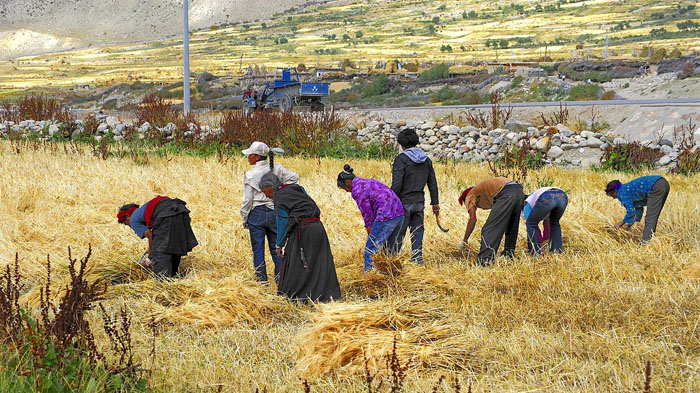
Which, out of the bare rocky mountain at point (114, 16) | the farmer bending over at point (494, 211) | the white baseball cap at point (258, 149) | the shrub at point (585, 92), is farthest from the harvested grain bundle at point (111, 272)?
the bare rocky mountain at point (114, 16)

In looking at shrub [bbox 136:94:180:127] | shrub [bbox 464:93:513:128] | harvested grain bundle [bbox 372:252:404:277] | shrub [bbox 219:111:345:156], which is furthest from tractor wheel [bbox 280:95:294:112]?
harvested grain bundle [bbox 372:252:404:277]

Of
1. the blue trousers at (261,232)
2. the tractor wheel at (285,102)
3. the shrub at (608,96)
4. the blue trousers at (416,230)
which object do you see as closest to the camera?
the blue trousers at (261,232)

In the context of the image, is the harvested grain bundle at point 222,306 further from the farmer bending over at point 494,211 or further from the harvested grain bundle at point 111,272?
the farmer bending over at point 494,211

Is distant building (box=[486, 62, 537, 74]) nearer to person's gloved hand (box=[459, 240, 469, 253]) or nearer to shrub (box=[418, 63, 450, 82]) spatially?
shrub (box=[418, 63, 450, 82])

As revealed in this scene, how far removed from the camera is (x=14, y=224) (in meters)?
8.30

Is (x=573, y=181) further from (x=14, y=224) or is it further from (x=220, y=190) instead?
(x=14, y=224)

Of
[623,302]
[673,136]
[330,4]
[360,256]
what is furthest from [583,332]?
[330,4]

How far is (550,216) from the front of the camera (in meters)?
7.52

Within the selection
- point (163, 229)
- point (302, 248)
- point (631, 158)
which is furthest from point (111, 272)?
point (631, 158)

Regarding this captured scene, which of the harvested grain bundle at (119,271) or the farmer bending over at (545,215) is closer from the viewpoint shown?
the harvested grain bundle at (119,271)

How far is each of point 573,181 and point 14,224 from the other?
825 cm

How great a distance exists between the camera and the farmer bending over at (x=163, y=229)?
6.57 metres

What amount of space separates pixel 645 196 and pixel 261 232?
4110 millimetres

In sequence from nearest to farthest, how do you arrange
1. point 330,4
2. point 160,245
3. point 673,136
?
point 160,245
point 673,136
point 330,4
